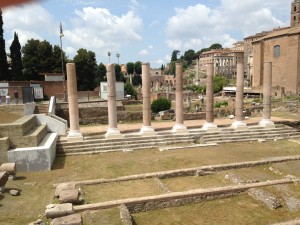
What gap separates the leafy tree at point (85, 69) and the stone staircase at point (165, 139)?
3024 centimetres

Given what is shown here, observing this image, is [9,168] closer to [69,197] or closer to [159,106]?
[69,197]

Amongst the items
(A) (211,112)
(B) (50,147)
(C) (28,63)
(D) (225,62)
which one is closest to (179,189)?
(B) (50,147)

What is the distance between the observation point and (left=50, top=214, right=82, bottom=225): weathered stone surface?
733cm

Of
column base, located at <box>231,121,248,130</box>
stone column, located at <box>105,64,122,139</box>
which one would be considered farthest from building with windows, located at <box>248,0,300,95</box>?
stone column, located at <box>105,64,122,139</box>

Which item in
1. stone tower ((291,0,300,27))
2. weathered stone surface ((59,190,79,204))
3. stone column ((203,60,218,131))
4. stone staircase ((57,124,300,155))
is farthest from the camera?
stone tower ((291,0,300,27))

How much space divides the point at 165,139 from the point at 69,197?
31.6 feet

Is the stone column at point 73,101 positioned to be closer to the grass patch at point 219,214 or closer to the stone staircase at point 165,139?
the stone staircase at point 165,139

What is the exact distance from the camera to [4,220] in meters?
8.17

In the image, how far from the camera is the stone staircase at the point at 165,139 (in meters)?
16.3

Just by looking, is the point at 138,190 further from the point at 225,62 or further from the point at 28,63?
the point at 225,62

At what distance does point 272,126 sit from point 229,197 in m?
12.2

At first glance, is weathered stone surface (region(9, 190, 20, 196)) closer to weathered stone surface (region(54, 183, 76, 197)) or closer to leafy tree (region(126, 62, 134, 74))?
weathered stone surface (region(54, 183, 76, 197))

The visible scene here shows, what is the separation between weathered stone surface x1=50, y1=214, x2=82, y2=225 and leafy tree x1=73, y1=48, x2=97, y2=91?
132 ft

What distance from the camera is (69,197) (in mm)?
8891
